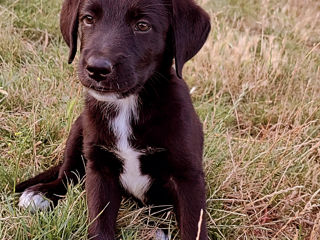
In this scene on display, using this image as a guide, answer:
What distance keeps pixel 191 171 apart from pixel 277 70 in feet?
7.01

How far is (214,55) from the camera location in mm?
4594

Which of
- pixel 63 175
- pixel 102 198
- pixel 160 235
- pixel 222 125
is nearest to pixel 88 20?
pixel 102 198

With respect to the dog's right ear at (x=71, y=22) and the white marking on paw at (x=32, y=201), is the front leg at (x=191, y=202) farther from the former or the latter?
the dog's right ear at (x=71, y=22)

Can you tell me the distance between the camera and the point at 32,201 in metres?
2.73

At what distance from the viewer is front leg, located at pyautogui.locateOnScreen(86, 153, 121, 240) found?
2637mm

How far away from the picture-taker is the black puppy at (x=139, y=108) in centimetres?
244

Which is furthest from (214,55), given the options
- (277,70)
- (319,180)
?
(319,180)

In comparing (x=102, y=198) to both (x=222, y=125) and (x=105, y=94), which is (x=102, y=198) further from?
(x=222, y=125)

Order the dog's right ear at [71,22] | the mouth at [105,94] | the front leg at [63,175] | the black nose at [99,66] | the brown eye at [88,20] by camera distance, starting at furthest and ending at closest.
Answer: the front leg at [63,175] < the dog's right ear at [71,22] < the brown eye at [88,20] < the mouth at [105,94] < the black nose at [99,66]

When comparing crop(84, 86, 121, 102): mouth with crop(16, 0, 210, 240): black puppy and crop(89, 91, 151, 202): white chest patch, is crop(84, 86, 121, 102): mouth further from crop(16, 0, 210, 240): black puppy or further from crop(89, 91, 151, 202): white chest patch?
crop(89, 91, 151, 202): white chest patch

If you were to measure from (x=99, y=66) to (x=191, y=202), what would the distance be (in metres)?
0.82

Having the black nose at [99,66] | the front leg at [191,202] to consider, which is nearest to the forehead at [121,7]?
the black nose at [99,66]

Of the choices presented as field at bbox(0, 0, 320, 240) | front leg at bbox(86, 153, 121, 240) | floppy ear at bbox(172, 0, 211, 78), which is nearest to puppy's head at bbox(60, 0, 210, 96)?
floppy ear at bbox(172, 0, 211, 78)

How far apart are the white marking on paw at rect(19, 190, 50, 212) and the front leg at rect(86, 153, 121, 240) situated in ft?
0.96
